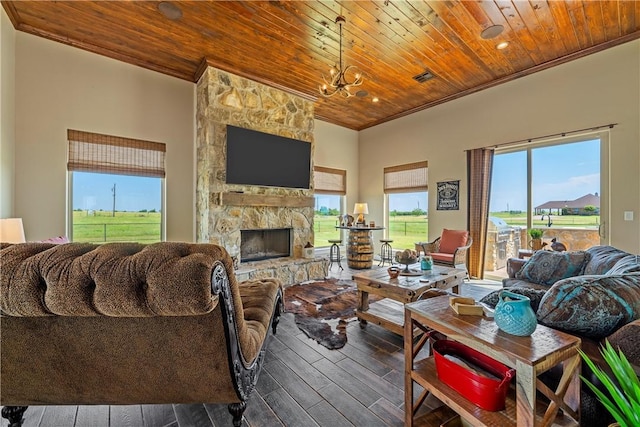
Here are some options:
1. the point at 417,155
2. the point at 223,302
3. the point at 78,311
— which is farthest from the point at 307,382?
the point at 417,155

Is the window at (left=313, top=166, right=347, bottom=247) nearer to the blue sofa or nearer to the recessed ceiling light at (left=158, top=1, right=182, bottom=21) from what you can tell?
the recessed ceiling light at (left=158, top=1, right=182, bottom=21)

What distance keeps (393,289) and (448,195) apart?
3339mm

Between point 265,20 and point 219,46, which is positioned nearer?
point 265,20

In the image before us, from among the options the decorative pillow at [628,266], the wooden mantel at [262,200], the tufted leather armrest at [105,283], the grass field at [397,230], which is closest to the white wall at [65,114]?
the wooden mantel at [262,200]

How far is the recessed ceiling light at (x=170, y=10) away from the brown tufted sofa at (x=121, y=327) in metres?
2.84

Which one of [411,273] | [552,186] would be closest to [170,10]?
[411,273]

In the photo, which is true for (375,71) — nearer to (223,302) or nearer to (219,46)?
(219,46)

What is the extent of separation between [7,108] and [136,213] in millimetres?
1710

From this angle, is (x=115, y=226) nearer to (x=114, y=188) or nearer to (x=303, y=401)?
(x=114, y=188)

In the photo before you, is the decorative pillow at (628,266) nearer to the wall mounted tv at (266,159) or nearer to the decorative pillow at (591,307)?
the decorative pillow at (591,307)

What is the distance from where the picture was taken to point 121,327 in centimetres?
105

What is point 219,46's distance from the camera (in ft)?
11.4

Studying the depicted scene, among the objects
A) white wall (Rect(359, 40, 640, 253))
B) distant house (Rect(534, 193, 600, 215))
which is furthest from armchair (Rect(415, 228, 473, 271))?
distant house (Rect(534, 193, 600, 215))

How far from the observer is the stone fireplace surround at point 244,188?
396 cm
